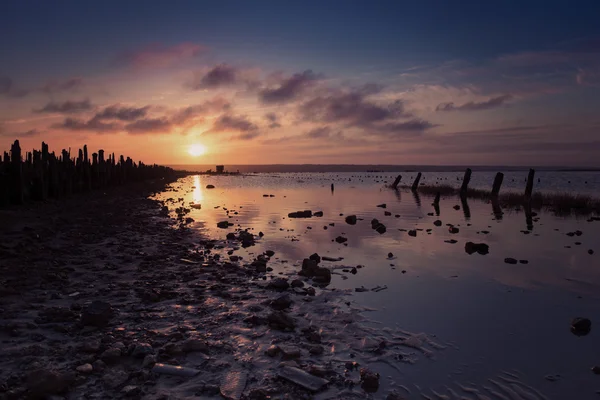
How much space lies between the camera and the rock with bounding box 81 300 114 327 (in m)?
5.96

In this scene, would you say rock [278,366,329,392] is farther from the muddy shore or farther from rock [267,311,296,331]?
rock [267,311,296,331]

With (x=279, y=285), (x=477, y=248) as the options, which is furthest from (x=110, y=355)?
(x=477, y=248)

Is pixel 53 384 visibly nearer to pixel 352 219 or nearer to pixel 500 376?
pixel 500 376

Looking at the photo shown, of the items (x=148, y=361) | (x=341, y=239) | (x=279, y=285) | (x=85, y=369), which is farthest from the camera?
(x=341, y=239)

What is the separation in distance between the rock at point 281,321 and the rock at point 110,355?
241cm

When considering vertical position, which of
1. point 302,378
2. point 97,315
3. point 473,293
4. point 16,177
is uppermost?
point 16,177

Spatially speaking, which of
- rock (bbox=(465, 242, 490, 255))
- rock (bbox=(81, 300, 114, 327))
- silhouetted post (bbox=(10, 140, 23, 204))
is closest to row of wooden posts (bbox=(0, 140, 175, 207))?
silhouetted post (bbox=(10, 140, 23, 204))

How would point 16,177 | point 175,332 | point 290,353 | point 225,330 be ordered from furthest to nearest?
point 16,177
point 225,330
point 175,332
point 290,353

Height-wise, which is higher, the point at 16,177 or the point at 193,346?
the point at 16,177

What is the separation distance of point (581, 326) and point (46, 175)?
25.5 metres

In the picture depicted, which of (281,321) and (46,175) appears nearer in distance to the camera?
(281,321)

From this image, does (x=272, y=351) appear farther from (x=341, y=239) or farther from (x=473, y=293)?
(x=341, y=239)

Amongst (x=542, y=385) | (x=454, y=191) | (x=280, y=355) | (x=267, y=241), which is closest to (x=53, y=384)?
(x=280, y=355)

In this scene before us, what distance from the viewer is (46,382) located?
4.16 metres
